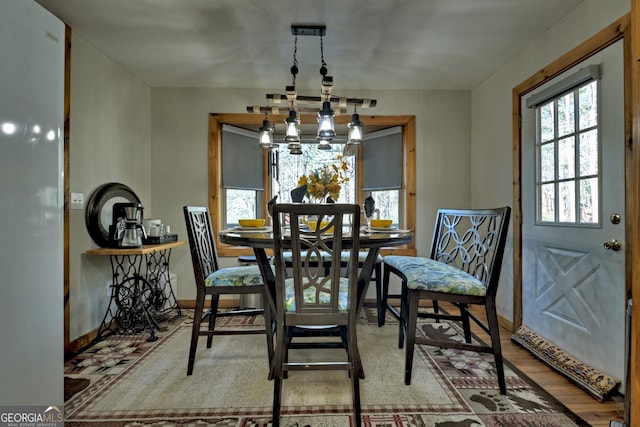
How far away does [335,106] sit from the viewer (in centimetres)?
238

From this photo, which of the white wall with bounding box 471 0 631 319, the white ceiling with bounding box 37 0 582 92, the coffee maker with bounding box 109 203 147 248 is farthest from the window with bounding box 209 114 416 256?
the coffee maker with bounding box 109 203 147 248

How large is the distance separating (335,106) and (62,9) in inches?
75.4

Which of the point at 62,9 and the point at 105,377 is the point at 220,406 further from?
the point at 62,9

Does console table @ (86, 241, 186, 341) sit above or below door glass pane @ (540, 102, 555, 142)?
below

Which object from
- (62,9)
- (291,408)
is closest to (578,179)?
(291,408)

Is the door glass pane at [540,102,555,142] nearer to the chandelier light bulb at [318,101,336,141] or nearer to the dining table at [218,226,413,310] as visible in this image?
the dining table at [218,226,413,310]

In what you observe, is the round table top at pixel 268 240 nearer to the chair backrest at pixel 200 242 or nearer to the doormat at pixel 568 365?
the chair backrest at pixel 200 242

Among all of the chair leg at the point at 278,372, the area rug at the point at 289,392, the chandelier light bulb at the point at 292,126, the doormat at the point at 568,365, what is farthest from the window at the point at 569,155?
the chair leg at the point at 278,372

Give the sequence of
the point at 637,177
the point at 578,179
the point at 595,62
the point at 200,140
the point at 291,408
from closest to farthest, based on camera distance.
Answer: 1. the point at 637,177
2. the point at 291,408
3. the point at 595,62
4. the point at 578,179
5. the point at 200,140

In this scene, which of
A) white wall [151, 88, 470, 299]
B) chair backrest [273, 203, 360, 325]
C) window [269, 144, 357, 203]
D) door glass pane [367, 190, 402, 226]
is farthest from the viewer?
window [269, 144, 357, 203]

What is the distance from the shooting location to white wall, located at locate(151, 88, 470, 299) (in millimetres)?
3410

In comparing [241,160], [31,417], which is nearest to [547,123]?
[241,160]

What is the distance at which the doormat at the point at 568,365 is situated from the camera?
67.2 inches

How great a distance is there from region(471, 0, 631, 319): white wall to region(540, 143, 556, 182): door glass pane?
34 centimetres
